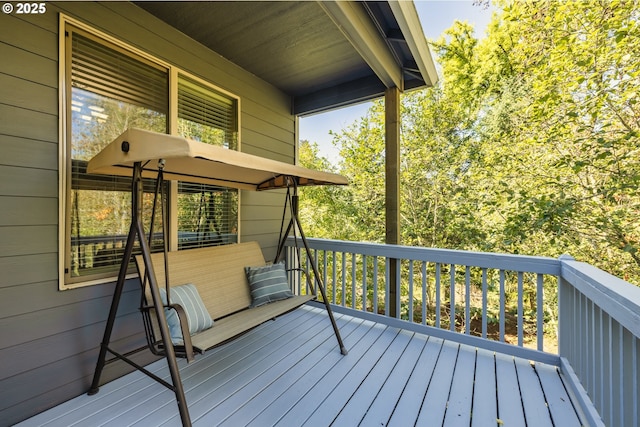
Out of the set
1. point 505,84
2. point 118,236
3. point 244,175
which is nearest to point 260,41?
point 244,175

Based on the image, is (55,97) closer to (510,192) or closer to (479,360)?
(479,360)

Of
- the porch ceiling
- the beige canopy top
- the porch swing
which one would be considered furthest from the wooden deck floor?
the porch ceiling

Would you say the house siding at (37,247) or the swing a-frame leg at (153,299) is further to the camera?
the house siding at (37,247)

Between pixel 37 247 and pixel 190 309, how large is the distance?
1.05 metres

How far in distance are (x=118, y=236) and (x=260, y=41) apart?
7.56 ft

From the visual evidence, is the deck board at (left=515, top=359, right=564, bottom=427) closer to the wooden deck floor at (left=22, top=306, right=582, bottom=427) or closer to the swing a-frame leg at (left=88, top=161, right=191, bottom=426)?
the wooden deck floor at (left=22, top=306, right=582, bottom=427)

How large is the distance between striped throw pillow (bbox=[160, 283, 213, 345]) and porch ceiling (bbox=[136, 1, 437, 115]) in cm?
236

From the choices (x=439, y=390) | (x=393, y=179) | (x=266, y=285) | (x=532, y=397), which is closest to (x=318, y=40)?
(x=393, y=179)

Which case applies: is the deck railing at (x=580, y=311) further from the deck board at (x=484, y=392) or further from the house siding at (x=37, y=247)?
the house siding at (x=37, y=247)

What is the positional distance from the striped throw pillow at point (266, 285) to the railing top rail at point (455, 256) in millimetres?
874

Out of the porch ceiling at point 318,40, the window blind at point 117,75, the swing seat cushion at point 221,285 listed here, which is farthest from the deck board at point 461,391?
the window blind at point 117,75

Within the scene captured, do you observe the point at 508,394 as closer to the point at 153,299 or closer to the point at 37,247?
the point at 153,299

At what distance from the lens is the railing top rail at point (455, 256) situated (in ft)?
7.54

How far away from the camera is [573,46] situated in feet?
13.9
